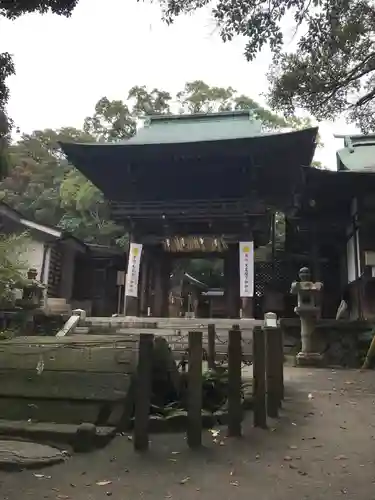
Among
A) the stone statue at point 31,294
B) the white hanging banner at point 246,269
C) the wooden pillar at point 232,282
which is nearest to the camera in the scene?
the stone statue at point 31,294

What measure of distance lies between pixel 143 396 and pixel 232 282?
1266cm

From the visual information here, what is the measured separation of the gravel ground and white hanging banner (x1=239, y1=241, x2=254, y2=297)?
9648 millimetres

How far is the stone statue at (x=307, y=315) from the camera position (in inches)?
418

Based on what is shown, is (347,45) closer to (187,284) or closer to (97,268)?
(97,268)

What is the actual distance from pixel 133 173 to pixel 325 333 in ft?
30.6

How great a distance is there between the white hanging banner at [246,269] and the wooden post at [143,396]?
10.9 metres

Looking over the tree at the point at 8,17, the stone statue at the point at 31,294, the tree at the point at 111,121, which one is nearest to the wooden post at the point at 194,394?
the tree at the point at 8,17

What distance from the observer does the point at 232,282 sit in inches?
661

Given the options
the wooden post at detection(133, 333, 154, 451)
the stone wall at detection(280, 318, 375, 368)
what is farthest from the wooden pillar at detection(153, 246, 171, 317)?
the wooden post at detection(133, 333, 154, 451)

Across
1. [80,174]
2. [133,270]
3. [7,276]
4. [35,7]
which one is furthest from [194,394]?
[80,174]

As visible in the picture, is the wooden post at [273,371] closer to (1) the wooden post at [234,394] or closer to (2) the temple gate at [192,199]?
(1) the wooden post at [234,394]

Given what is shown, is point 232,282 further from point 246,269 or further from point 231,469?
point 231,469

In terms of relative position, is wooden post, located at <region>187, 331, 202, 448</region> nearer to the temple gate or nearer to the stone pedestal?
the stone pedestal

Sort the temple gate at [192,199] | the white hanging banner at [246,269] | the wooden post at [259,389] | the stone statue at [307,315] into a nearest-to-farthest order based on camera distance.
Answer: the wooden post at [259,389]
the stone statue at [307,315]
the white hanging banner at [246,269]
the temple gate at [192,199]
